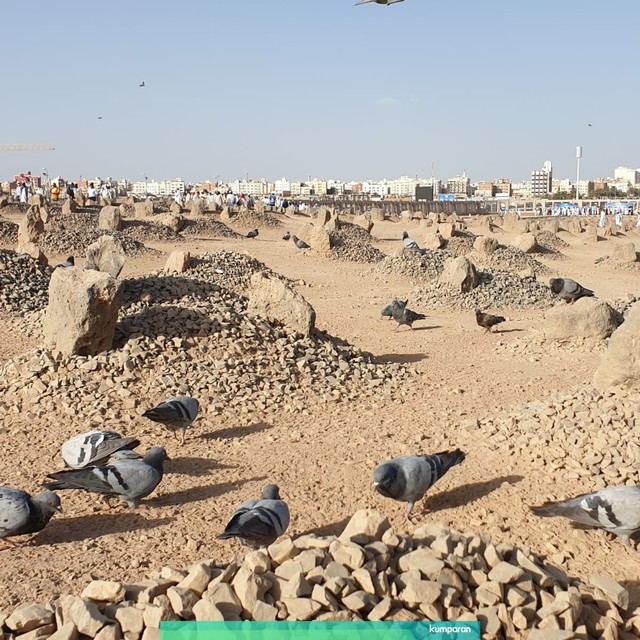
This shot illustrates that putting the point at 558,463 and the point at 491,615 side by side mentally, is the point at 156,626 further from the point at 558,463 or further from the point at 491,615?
the point at 558,463

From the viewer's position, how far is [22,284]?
15.9 m

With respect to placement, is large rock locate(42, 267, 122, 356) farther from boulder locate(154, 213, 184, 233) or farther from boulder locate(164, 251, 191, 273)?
boulder locate(154, 213, 184, 233)

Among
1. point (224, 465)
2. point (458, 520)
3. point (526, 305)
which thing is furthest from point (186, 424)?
point (526, 305)

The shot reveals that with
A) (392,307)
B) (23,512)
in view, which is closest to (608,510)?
(23,512)

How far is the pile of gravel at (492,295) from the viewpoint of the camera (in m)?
A: 19.0

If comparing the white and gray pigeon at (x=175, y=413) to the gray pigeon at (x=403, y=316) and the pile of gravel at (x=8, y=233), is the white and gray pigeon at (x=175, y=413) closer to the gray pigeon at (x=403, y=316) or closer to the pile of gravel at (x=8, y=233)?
the gray pigeon at (x=403, y=316)

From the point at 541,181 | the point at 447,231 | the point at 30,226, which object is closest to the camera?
the point at 30,226

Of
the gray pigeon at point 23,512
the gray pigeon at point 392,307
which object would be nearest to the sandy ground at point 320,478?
the gray pigeon at point 23,512

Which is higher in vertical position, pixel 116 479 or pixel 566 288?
pixel 566 288

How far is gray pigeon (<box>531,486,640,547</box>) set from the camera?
6.20 m

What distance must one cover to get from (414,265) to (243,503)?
17.8 meters

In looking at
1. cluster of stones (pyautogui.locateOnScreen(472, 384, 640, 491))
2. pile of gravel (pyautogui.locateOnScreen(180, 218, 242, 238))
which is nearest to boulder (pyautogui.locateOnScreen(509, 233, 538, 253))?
pile of gravel (pyautogui.locateOnScreen(180, 218, 242, 238))

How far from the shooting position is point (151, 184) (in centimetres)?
15700

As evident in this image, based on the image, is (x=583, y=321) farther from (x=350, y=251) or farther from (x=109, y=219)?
(x=109, y=219)
